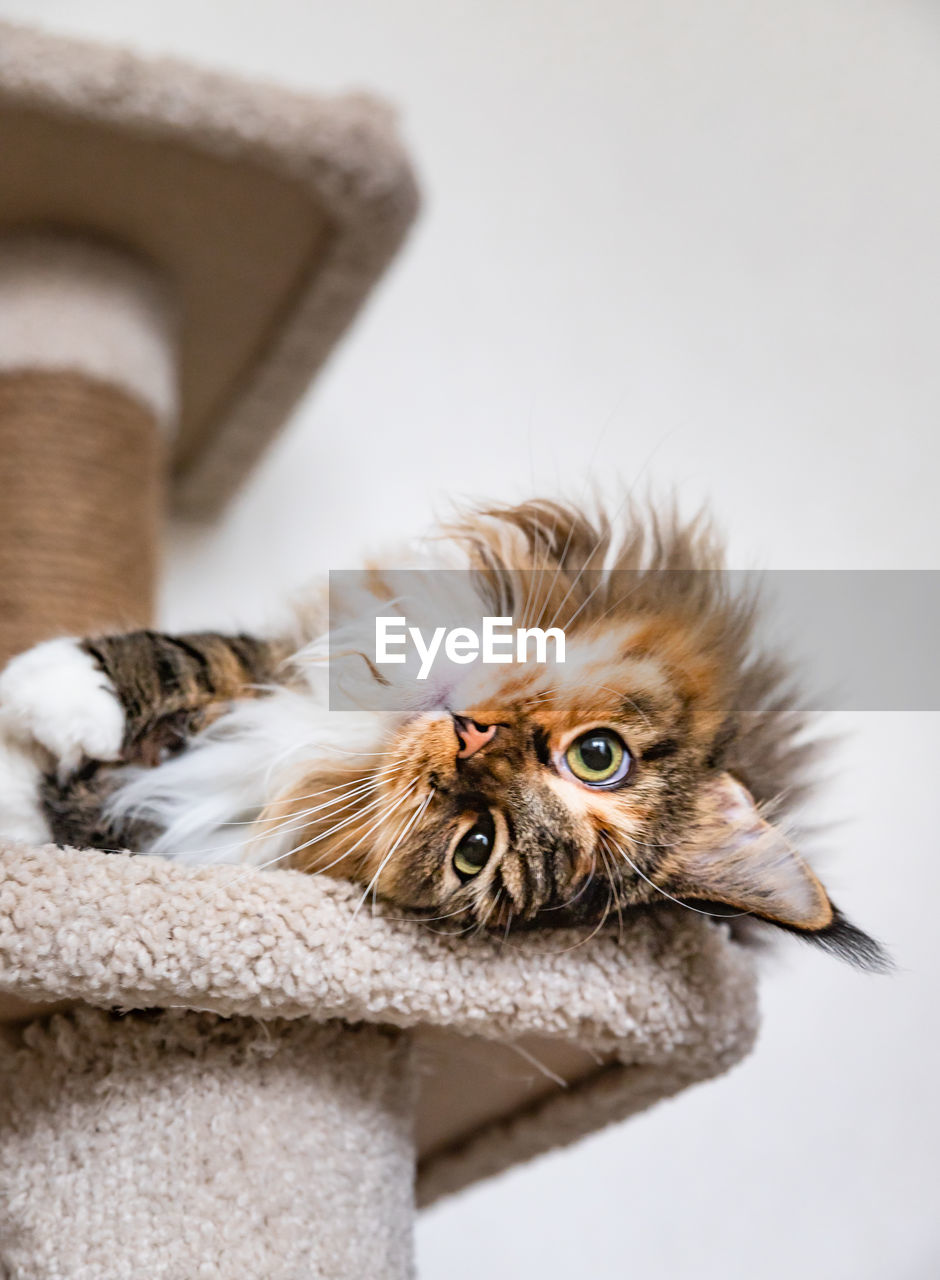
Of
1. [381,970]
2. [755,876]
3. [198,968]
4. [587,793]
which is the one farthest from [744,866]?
[198,968]

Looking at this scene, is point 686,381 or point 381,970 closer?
point 381,970

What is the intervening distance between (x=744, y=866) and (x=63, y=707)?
1.56ft

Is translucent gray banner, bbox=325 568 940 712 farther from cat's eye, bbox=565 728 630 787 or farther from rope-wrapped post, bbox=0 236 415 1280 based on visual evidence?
rope-wrapped post, bbox=0 236 415 1280

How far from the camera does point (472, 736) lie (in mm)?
693

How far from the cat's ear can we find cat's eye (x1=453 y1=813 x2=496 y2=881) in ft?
0.43

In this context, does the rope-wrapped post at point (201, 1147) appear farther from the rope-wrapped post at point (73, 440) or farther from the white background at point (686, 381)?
the white background at point (686, 381)

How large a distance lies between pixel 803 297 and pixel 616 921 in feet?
4.48

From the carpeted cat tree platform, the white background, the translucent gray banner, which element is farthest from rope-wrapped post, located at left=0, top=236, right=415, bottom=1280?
the white background

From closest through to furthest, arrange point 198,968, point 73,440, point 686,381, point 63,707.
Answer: point 198,968 → point 63,707 → point 73,440 → point 686,381

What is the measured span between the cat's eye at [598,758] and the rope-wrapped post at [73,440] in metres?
0.58

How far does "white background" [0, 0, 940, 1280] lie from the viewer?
148cm

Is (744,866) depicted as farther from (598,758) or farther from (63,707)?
(63,707)

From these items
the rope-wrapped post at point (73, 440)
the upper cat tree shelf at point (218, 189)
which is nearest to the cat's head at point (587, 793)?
the rope-wrapped post at point (73, 440)

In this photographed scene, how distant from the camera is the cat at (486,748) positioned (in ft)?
2.25
